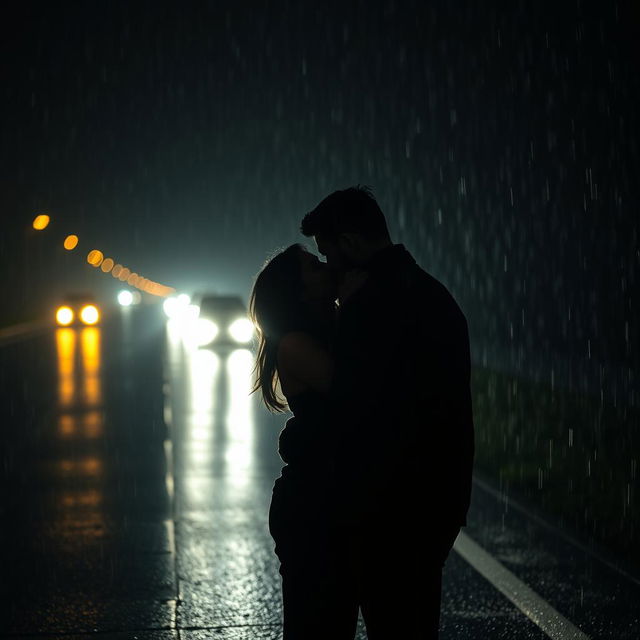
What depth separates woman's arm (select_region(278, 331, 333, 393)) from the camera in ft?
9.86

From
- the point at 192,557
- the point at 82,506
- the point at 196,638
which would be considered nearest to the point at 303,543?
the point at 196,638

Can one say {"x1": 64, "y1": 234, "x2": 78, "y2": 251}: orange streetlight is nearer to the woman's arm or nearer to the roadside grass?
the roadside grass

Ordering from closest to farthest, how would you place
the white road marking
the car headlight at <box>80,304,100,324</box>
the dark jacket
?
the dark jacket, the white road marking, the car headlight at <box>80,304,100,324</box>

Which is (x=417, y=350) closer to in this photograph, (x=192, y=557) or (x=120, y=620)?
(x=120, y=620)

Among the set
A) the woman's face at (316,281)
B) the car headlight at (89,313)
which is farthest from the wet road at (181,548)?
the car headlight at (89,313)

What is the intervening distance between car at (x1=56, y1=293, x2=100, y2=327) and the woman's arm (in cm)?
4909

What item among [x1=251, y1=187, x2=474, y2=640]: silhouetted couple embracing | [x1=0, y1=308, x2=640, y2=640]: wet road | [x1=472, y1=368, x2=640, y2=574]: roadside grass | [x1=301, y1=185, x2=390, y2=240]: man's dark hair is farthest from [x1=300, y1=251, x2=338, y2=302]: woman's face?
[x1=472, y1=368, x2=640, y2=574]: roadside grass

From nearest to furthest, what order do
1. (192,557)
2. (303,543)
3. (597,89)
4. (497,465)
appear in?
(303,543) < (192,557) < (497,465) < (597,89)

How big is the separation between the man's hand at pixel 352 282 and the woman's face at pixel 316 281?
19cm

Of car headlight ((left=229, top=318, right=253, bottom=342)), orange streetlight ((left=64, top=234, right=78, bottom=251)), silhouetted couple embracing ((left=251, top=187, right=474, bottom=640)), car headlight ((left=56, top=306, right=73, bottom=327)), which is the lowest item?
silhouetted couple embracing ((left=251, top=187, right=474, bottom=640))

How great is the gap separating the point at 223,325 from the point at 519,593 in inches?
1030

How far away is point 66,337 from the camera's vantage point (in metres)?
40.5

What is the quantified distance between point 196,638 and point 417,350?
120 inches

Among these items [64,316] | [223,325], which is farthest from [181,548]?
[64,316]
